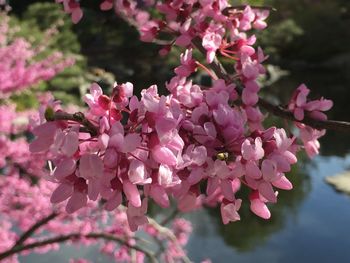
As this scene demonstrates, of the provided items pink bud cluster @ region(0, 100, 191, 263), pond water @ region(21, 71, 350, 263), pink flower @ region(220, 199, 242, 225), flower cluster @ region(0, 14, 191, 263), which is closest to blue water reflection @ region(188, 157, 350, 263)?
pond water @ region(21, 71, 350, 263)

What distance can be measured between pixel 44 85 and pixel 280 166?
26.3 feet

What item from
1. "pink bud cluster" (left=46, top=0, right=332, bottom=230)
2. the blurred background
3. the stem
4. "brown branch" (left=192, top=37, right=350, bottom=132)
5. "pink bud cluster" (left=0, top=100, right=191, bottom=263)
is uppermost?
the stem

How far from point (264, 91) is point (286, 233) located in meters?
9.93

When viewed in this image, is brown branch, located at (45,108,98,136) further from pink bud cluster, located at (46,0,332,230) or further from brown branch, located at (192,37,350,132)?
brown branch, located at (192,37,350,132)

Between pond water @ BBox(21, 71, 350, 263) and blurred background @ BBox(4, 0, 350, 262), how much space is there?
0.04 feet

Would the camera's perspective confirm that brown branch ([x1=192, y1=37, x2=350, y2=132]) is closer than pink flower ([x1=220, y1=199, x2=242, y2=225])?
No

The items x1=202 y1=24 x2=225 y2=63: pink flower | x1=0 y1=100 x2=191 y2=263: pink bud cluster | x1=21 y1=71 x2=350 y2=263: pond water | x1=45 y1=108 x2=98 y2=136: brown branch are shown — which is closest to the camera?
x1=45 y1=108 x2=98 y2=136: brown branch

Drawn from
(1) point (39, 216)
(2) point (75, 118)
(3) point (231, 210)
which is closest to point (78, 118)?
(2) point (75, 118)

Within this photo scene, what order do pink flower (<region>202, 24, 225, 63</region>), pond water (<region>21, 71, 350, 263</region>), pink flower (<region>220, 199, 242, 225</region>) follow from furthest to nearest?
pond water (<region>21, 71, 350, 263</region>), pink flower (<region>202, 24, 225, 63</region>), pink flower (<region>220, 199, 242, 225</region>)

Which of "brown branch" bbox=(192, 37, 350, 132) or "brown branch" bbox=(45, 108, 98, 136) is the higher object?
"brown branch" bbox=(45, 108, 98, 136)

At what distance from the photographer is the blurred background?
244 inches

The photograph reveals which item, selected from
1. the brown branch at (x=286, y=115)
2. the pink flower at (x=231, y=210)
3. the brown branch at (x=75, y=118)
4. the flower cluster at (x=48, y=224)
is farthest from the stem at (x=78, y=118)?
the flower cluster at (x=48, y=224)

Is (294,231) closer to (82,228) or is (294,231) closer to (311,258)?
(311,258)

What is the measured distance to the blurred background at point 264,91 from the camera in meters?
6.20
